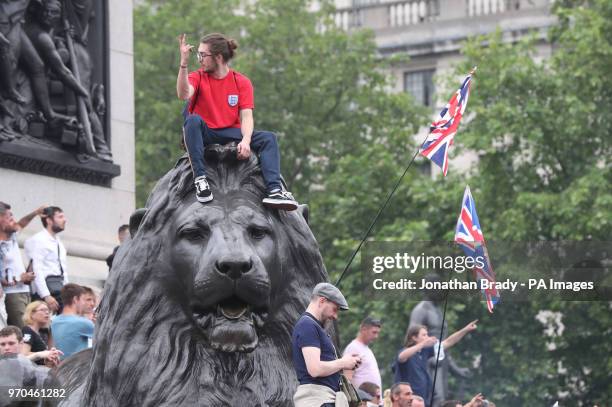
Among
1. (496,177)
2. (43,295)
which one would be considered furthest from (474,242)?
(496,177)

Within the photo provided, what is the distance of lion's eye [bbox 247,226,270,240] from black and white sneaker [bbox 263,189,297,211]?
0.62ft

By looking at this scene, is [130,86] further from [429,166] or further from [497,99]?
[429,166]

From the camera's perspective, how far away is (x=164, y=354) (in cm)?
1073

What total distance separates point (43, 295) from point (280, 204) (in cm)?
738

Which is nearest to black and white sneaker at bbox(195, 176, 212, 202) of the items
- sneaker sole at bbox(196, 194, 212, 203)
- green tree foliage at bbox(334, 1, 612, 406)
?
sneaker sole at bbox(196, 194, 212, 203)

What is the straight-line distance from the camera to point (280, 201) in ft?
35.7

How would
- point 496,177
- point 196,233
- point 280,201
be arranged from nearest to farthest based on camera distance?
1. point 196,233
2. point 280,201
3. point 496,177

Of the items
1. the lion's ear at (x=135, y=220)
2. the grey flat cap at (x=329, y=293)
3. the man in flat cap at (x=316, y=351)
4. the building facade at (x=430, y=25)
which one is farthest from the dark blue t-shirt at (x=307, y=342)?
the building facade at (x=430, y=25)

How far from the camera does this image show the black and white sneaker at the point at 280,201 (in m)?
10.9

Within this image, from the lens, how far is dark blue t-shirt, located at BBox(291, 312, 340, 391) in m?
10.7

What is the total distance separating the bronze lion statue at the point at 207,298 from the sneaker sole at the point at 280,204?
0.06 metres

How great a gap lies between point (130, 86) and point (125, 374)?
35.8 feet

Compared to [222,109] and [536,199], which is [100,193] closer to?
[222,109]

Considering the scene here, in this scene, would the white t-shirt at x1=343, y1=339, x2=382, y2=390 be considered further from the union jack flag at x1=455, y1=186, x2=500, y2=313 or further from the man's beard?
the man's beard
